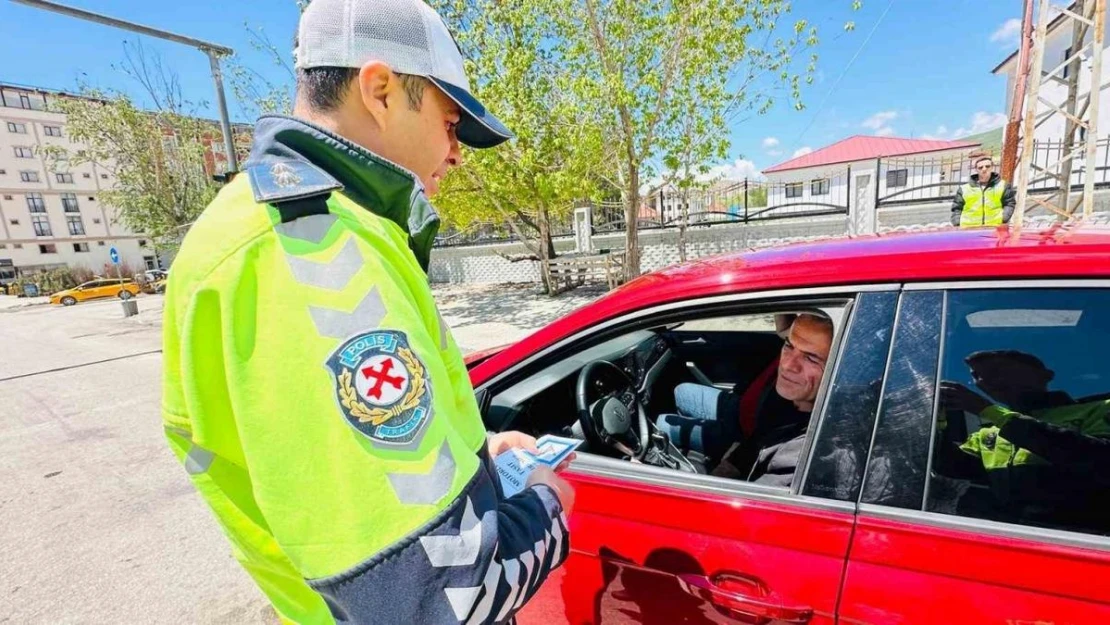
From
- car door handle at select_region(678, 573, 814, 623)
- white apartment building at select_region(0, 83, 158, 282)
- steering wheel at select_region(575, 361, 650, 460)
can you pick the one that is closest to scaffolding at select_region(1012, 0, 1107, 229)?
steering wheel at select_region(575, 361, 650, 460)

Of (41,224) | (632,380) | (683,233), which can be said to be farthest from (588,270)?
(41,224)

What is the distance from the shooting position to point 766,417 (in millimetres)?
2006

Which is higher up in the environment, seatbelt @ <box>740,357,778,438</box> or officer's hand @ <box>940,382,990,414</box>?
officer's hand @ <box>940,382,990,414</box>

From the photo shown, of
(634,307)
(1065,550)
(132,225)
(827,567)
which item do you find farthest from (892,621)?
(132,225)

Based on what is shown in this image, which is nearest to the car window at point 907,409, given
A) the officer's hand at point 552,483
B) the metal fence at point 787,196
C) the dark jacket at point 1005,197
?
the officer's hand at point 552,483

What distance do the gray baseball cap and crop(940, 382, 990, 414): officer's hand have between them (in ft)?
3.87

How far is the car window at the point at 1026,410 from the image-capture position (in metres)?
1.03

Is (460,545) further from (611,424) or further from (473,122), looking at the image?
(611,424)

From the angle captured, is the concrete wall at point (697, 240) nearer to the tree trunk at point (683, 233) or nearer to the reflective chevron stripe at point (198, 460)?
the tree trunk at point (683, 233)

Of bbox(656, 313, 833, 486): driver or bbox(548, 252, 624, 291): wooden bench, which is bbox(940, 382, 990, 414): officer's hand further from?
bbox(548, 252, 624, 291): wooden bench

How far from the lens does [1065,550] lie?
3.08ft

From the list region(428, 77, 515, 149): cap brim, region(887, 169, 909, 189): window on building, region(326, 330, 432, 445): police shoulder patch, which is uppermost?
region(887, 169, 909, 189): window on building

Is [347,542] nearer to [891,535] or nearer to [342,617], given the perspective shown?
[342,617]

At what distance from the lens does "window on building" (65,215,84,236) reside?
167 feet
